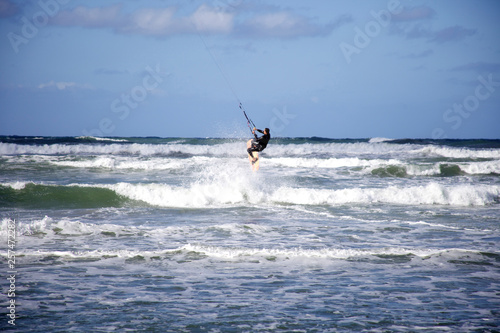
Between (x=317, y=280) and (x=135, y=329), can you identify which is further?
(x=317, y=280)

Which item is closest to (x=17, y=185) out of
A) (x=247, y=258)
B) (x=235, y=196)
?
(x=235, y=196)

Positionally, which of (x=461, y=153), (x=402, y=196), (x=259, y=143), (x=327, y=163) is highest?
(x=461, y=153)

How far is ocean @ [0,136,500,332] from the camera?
497 cm

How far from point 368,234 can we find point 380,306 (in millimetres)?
4226

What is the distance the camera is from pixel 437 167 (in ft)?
74.2

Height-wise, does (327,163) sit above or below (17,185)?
above

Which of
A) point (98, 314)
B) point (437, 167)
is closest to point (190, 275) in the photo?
point (98, 314)

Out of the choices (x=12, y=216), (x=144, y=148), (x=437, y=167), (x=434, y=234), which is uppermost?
(x=144, y=148)

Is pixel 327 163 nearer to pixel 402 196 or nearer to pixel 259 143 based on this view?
pixel 402 196

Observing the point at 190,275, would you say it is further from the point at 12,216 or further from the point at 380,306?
the point at 12,216

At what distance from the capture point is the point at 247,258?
24.4 ft

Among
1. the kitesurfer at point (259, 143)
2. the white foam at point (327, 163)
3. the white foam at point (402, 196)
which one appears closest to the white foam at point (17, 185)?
the kitesurfer at point (259, 143)

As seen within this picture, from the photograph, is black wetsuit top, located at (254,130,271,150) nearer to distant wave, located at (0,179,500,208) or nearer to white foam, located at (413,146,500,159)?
distant wave, located at (0,179,500,208)

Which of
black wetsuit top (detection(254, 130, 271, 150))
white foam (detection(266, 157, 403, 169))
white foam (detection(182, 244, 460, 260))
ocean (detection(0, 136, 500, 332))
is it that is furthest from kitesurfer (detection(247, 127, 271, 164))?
white foam (detection(266, 157, 403, 169))
